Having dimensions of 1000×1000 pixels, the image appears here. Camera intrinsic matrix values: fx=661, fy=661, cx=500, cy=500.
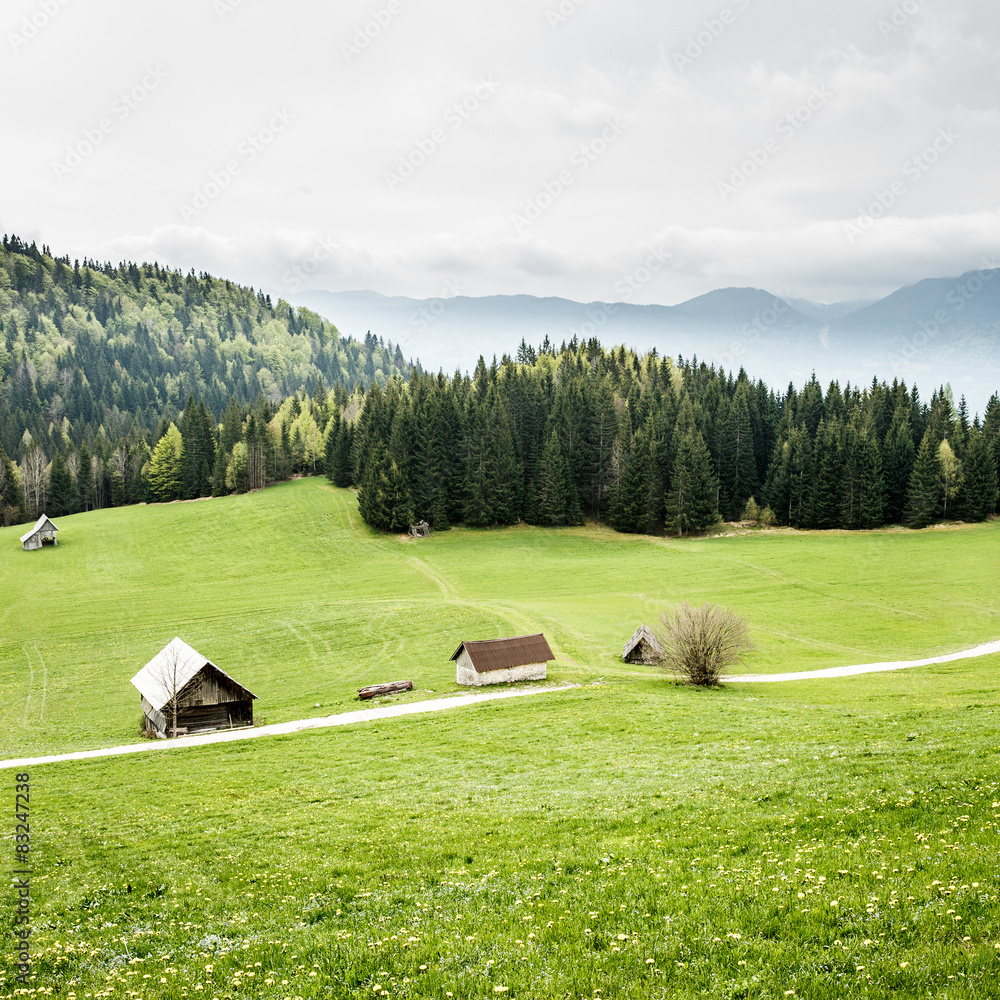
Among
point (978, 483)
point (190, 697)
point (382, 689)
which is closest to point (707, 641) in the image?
point (382, 689)

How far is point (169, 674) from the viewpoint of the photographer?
4044 centimetres

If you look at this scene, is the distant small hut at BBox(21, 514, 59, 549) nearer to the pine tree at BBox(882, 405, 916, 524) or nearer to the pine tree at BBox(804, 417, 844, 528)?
the pine tree at BBox(804, 417, 844, 528)

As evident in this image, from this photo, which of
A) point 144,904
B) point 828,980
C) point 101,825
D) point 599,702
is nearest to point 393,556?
point 599,702

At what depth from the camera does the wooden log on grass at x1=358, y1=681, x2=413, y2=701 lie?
4212cm

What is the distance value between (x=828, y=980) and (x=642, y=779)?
42.8 ft

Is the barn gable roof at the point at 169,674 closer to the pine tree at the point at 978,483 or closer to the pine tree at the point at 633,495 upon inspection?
the pine tree at the point at 633,495

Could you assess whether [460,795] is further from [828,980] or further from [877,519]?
[877,519]

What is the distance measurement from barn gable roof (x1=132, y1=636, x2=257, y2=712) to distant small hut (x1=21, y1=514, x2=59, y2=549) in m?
71.6

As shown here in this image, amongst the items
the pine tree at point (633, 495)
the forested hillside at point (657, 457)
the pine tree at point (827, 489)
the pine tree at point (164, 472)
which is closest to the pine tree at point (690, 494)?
the forested hillside at point (657, 457)

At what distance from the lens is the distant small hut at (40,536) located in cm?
9738

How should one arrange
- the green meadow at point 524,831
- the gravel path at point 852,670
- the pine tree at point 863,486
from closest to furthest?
the green meadow at point 524,831 < the gravel path at point 852,670 < the pine tree at point 863,486

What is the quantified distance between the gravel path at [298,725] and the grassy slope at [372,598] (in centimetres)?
250

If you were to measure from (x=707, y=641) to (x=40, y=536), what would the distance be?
100 metres

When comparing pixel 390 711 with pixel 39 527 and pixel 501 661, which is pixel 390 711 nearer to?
pixel 501 661
